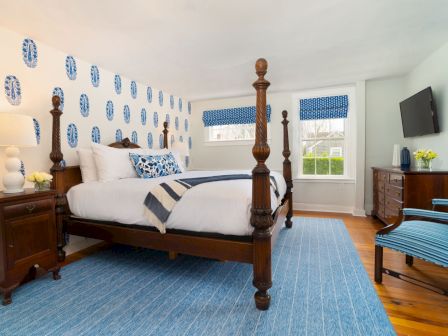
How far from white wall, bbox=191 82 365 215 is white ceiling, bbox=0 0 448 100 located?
108cm

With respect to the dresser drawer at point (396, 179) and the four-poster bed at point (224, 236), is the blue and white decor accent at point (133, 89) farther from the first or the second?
the dresser drawer at point (396, 179)

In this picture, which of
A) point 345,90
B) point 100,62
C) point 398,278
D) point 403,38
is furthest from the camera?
point 345,90

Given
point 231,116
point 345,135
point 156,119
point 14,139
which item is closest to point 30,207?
point 14,139

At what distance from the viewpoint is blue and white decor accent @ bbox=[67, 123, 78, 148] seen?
9.18ft

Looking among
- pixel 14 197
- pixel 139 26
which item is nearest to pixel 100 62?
pixel 139 26

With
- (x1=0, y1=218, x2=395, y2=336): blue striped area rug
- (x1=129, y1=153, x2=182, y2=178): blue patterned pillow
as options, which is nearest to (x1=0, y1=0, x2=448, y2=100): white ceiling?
(x1=129, y1=153, x2=182, y2=178): blue patterned pillow

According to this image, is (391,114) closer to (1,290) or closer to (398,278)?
(398,278)

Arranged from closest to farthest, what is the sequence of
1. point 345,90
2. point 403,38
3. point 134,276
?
1. point 134,276
2. point 403,38
3. point 345,90

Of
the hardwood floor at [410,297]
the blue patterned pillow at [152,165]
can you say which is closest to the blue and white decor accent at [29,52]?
the blue patterned pillow at [152,165]

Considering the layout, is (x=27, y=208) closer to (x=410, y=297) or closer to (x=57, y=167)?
(x=57, y=167)

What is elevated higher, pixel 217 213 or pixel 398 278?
pixel 217 213

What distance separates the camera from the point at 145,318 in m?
1.62

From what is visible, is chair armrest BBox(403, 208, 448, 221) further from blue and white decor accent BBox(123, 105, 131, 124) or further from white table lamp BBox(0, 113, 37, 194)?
blue and white decor accent BBox(123, 105, 131, 124)

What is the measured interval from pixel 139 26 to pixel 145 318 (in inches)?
94.2
